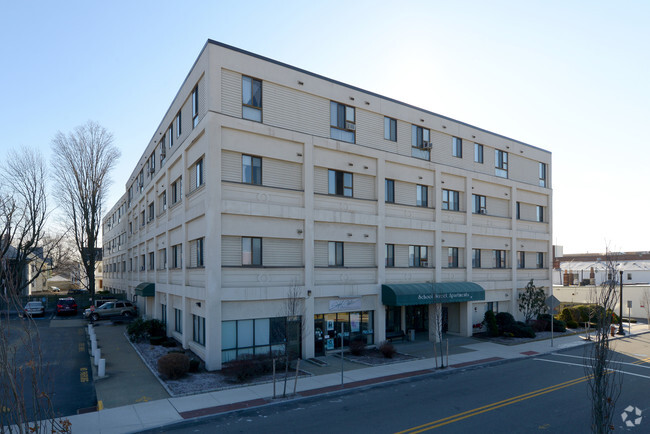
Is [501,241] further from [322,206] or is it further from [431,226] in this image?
[322,206]

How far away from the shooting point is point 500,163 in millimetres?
34312

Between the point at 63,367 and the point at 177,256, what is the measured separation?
8.39 meters

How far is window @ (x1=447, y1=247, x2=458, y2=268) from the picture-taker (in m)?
30.2

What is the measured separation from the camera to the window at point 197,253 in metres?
22.4

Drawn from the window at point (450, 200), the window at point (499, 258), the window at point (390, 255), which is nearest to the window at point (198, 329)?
the window at point (390, 255)

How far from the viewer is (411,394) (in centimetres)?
1667

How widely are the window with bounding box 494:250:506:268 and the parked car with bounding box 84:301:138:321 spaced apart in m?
31.4

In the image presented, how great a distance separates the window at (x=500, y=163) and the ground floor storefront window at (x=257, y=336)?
2030cm

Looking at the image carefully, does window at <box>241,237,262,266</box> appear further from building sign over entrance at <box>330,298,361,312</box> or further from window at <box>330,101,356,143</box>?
window at <box>330,101,356,143</box>

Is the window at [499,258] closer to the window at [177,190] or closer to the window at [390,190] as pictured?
the window at [390,190]

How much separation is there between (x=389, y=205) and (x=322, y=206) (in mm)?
5013

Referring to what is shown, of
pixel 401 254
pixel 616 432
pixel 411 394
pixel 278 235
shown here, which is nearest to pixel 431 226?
pixel 401 254

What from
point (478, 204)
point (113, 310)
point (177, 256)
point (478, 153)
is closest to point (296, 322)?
point (177, 256)

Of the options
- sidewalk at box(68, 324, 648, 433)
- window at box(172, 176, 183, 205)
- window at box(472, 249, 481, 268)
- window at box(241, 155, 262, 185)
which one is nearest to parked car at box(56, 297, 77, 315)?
sidewalk at box(68, 324, 648, 433)
